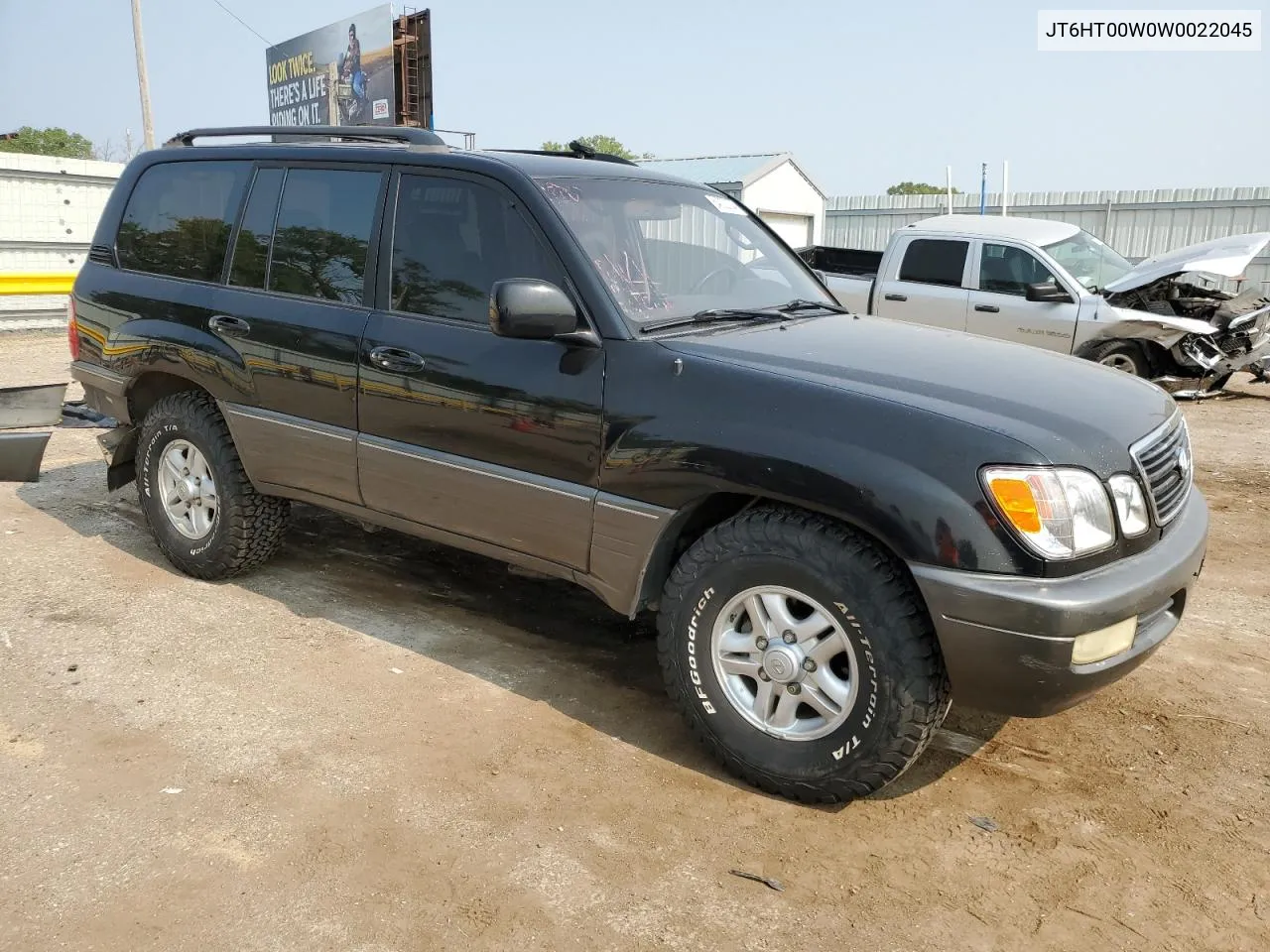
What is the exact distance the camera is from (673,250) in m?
3.96

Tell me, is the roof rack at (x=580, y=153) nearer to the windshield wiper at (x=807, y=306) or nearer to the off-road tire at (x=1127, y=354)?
the windshield wiper at (x=807, y=306)

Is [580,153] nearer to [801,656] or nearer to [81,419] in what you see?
[801,656]

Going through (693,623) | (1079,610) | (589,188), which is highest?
(589,188)

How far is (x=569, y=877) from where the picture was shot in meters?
2.82

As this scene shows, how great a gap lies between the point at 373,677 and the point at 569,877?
1.50 m

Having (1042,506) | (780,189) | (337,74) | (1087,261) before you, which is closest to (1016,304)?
(1087,261)

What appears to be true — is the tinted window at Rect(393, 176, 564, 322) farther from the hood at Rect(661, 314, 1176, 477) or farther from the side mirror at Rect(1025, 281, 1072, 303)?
the side mirror at Rect(1025, 281, 1072, 303)

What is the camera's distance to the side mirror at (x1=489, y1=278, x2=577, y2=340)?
332 centimetres

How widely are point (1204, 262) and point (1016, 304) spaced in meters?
1.70

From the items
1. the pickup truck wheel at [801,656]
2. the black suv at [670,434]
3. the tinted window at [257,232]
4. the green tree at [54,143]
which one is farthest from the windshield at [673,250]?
the green tree at [54,143]

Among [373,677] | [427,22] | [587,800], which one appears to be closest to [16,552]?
[373,677]

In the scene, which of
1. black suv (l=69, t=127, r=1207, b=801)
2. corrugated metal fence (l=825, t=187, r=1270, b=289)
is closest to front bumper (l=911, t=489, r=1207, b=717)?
black suv (l=69, t=127, r=1207, b=801)

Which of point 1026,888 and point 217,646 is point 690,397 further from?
point 217,646

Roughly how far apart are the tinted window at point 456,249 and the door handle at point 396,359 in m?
0.17
